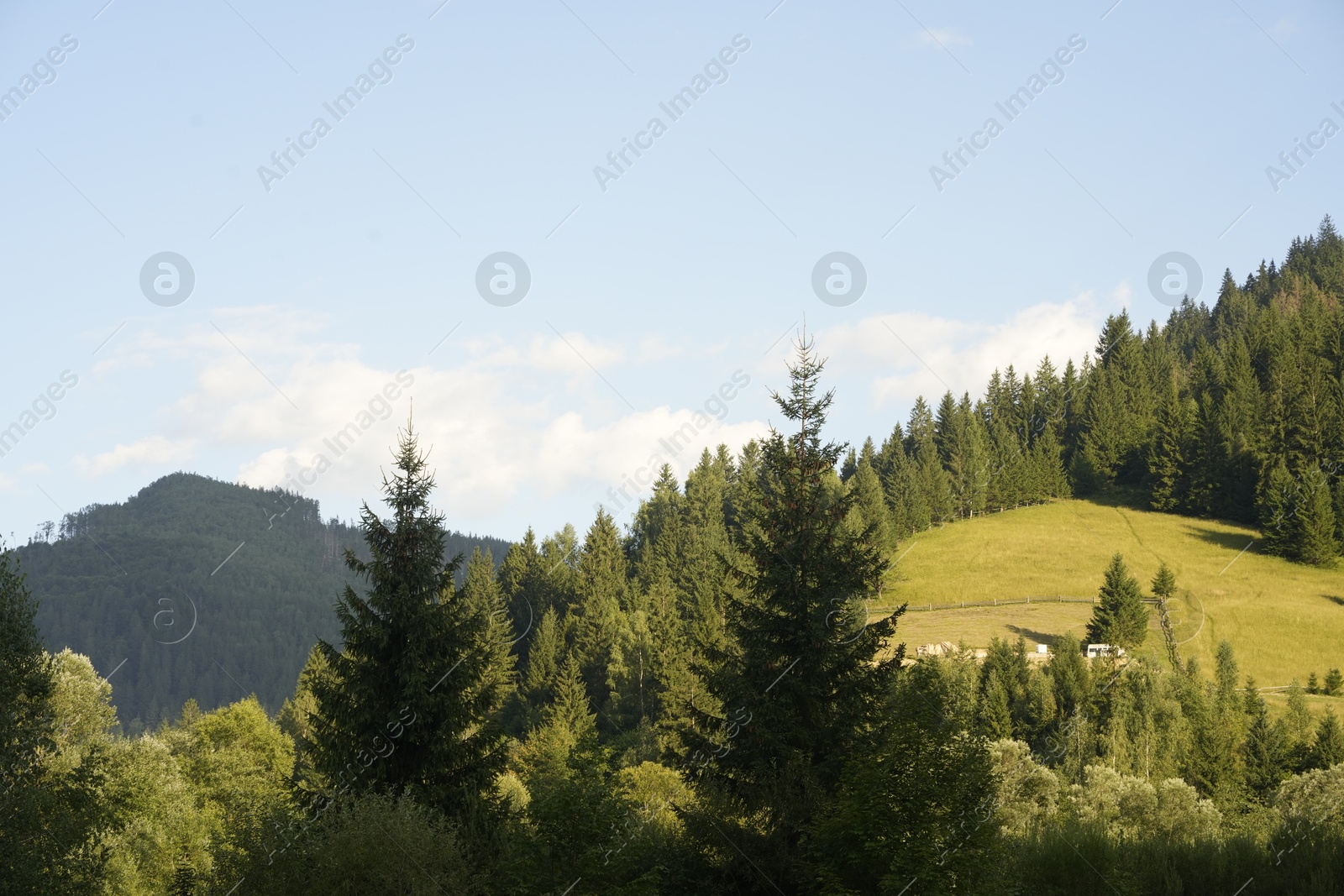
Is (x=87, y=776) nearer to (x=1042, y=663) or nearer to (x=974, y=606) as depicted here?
(x=1042, y=663)

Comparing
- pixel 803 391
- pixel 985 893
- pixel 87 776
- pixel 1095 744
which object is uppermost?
pixel 803 391

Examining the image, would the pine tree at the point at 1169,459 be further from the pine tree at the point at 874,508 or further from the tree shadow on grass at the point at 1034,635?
the tree shadow on grass at the point at 1034,635

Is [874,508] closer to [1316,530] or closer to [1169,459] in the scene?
[1316,530]

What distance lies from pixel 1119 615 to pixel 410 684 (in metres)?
73.0

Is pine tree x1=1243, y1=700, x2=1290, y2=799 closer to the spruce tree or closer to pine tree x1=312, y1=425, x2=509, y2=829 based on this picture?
pine tree x1=312, y1=425, x2=509, y2=829

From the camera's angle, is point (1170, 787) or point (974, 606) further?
point (974, 606)

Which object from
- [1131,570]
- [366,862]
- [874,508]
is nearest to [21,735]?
[366,862]

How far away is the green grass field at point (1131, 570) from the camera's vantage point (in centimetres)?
8694

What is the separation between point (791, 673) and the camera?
2752cm

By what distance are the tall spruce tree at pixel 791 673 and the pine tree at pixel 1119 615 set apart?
62.3m

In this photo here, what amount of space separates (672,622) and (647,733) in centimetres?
1304

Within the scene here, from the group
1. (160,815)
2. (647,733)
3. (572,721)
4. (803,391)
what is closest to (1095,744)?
(647,733)

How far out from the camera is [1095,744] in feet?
213

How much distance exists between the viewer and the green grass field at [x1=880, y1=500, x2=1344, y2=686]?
8694cm
